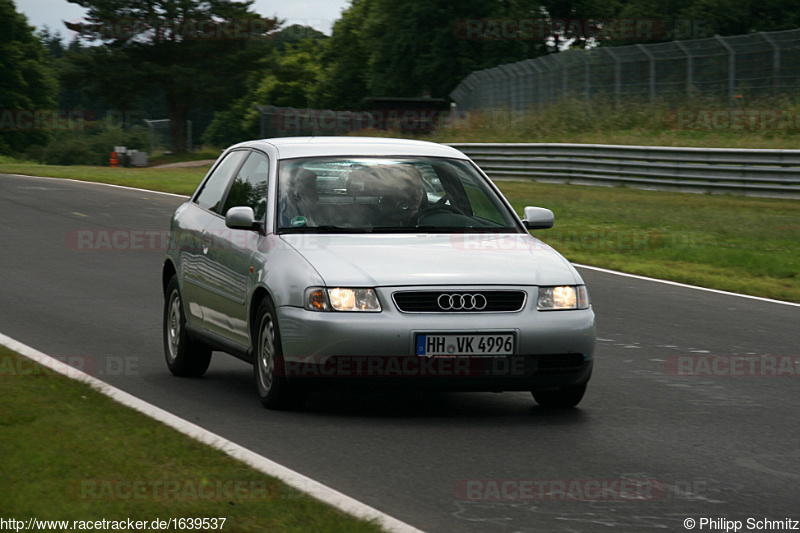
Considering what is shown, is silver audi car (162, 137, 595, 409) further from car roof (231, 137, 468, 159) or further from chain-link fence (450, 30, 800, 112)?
chain-link fence (450, 30, 800, 112)

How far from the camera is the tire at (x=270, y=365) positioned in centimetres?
744

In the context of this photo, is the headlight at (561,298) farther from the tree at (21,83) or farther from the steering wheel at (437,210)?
the tree at (21,83)

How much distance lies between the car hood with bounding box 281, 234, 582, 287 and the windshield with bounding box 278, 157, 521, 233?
21cm

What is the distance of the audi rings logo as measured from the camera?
7258mm

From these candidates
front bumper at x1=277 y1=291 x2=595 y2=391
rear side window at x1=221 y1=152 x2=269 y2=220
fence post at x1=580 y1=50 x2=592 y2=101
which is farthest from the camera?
fence post at x1=580 y1=50 x2=592 y2=101

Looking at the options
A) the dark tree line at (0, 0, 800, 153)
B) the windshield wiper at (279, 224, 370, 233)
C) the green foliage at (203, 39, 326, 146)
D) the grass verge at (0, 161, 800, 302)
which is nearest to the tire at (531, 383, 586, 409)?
the windshield wiper at (279, 224, 370, 233)

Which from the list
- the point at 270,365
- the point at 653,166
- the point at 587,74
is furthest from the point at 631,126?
the point at 270,365

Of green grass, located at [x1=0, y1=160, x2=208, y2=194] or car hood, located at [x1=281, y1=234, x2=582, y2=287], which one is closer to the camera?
car hood, located at [x1=281, y1=234, x2=582, y2=287]

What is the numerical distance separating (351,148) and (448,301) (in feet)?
6.05

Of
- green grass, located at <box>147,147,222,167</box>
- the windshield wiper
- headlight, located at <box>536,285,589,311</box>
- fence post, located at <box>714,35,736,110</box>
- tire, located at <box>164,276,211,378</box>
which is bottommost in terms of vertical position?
green grass, located at <box>147,147,222,167</box>

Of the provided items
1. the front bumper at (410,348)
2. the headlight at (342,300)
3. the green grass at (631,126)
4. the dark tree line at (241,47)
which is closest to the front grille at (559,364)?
the front bumper at (410,348)

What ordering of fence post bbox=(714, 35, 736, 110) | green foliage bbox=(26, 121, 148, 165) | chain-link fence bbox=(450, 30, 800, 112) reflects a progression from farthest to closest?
green foliage bbox=(26, 121, 148, 165) < fence post bbox=(714, 35, 736, 110) < chain-link fence bbox=(450, 30, 800, 112)

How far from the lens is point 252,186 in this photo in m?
8.73

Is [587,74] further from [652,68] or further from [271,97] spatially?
[271,97]
